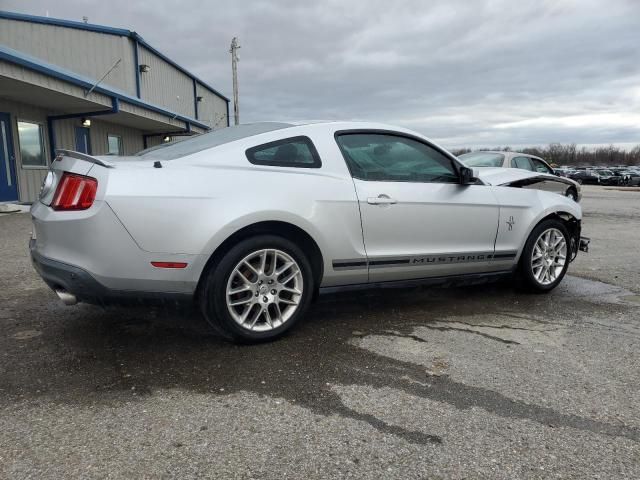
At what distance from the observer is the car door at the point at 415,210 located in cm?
366

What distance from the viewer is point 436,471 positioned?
6.54 ft

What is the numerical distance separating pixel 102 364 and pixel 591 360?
3.04m

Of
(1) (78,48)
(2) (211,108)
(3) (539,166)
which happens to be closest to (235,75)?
(2) (211,108)

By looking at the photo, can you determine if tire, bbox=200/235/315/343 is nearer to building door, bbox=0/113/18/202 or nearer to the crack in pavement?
the crack in pavement

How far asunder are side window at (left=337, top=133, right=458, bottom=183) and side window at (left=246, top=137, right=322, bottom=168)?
0.27 meters

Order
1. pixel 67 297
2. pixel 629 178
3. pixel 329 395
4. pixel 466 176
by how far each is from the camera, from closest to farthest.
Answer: pixel 329 395, pixel 67 297, pixel 466 176, pixel 629 178

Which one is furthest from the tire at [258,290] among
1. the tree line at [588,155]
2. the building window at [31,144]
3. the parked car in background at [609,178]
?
the tree line at [588,155]

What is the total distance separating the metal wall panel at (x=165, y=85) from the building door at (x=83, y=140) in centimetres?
693

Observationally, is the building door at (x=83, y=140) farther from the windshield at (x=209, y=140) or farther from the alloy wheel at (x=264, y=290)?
the alloy wheel at (x=264, y=290)

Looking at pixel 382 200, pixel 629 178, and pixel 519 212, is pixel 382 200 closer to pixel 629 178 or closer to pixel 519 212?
pixel 519 212

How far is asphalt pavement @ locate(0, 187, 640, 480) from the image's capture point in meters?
2.05

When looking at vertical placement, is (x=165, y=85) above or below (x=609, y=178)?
above

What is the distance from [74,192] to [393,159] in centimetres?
229

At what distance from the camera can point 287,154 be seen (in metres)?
3.45
